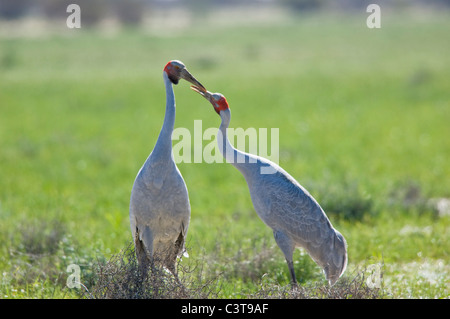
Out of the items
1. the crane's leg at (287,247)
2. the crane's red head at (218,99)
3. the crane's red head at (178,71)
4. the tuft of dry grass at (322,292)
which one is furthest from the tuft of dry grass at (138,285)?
the crane's red head at (178,71)

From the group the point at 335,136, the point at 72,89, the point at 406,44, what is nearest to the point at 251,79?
the point at 72,89

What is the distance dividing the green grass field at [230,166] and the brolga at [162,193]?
0.66 metres

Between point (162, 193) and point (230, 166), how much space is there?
7948 millimetres

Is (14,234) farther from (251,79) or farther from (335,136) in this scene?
(251,79)

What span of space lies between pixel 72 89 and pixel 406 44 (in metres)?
24.5

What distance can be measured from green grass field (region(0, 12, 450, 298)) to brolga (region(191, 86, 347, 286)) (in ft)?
1.22

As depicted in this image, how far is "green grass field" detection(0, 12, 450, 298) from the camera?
6.07 m

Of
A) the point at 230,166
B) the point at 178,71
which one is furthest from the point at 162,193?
the point at 230,166

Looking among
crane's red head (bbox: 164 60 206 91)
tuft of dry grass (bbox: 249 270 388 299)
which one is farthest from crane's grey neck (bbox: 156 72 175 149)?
tuft of dry grass (bbox: 249 270 388 299)

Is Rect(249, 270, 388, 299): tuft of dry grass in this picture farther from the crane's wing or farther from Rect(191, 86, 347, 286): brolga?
the crane's wing

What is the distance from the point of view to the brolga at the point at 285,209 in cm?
468

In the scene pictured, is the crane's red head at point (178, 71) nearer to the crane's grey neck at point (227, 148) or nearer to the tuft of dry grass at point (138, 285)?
the crane's grey neck at point (227, 148)
